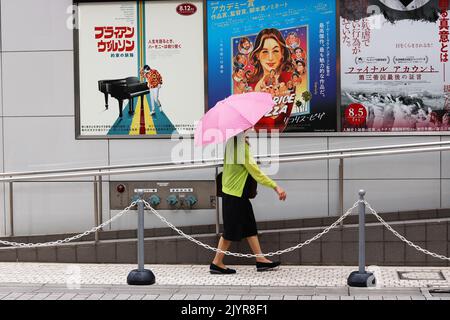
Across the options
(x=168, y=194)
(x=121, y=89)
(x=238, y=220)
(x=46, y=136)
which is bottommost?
(x=238, y=220)

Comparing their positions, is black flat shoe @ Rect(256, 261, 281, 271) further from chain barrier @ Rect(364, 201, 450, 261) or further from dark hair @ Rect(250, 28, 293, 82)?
dark hair @ Rect(250, 28, 293, 82)

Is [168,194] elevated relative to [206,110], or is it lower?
lower

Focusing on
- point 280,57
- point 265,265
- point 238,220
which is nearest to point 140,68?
point 280,57

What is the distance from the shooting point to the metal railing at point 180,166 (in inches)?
397

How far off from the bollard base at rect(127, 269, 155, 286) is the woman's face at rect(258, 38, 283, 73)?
3.34 metres

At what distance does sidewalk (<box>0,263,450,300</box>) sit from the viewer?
8.57 metres

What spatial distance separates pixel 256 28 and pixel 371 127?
192 centimetres

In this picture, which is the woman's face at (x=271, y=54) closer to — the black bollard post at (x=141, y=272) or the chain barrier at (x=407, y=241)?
the chain barrier at (x=407, y=241)

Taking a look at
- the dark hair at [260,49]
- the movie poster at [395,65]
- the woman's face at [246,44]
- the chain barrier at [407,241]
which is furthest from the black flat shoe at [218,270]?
the woman's face at [246,44]

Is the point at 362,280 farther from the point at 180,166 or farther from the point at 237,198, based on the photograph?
the point at 180,166

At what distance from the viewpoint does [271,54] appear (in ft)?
36.3

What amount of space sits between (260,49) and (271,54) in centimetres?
15

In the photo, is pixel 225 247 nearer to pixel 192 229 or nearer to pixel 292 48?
pixel 192 229
